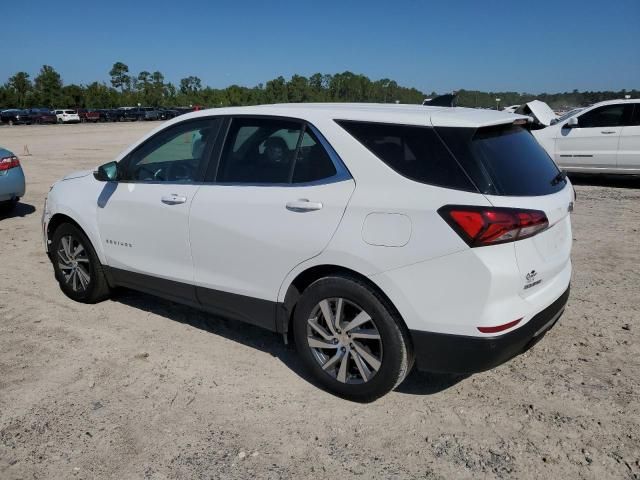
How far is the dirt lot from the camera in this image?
285 centimetres

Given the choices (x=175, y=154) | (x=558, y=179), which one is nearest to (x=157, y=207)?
(x=175, y=154)

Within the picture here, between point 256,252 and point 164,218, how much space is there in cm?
94

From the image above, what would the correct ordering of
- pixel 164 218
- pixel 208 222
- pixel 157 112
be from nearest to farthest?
1. pixel 208 222
2. pixel 164 218
3. pixel 157 112

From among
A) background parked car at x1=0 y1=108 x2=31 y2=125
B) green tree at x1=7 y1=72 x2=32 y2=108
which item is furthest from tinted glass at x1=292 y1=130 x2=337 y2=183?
green tree at x1=7 y1=72 x2=32 y2=108

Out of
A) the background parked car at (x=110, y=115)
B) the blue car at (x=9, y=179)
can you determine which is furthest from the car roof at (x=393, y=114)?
the background parked car at (x=110, y=115)

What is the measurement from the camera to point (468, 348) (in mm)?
2932

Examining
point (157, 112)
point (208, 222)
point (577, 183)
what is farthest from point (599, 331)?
point (157, 112)

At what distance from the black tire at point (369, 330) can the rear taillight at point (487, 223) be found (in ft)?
1.97

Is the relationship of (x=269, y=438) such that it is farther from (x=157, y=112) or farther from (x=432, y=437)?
(x=157, y=112)

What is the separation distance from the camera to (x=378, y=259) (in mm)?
3045

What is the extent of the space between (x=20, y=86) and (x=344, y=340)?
8820cm

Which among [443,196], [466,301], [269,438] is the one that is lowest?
[269,438]

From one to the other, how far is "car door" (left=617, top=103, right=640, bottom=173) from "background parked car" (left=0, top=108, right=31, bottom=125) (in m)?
57.3

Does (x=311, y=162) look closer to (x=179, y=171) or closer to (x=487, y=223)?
(x=487, y=223)
